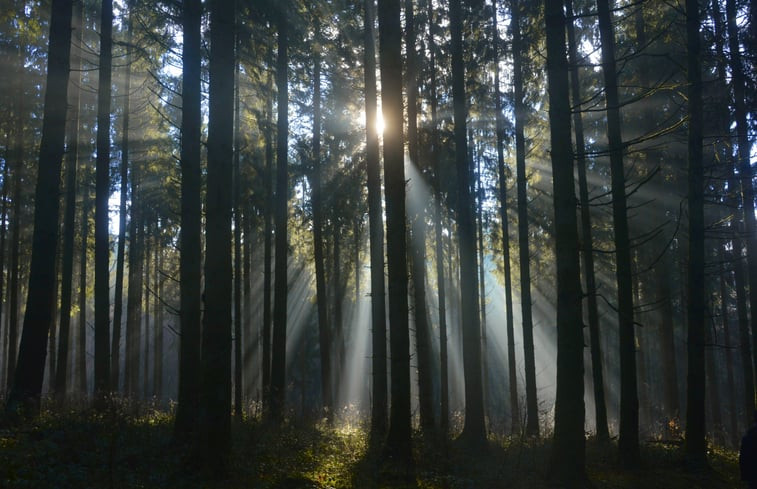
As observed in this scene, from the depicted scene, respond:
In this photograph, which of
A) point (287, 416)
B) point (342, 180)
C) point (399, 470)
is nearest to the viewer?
point (399, 470)

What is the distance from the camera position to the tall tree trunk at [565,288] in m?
8.14

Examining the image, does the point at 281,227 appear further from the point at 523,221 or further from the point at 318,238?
the point at 523,221

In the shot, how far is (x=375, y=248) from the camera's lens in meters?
15.0

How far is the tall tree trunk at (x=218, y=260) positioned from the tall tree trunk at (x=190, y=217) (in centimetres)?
188

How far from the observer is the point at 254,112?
1761 centimetres

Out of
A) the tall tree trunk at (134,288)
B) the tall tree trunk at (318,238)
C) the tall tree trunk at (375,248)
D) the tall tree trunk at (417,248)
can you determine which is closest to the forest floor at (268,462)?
the tall tree trunk at (375,248)

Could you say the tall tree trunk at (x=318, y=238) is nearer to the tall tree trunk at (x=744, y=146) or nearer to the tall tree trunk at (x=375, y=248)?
the tall tree trunk at (x=375, y=248)

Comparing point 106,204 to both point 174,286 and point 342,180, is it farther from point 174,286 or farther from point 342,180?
point 174,286

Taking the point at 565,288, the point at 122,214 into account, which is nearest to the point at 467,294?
the point at 565,288

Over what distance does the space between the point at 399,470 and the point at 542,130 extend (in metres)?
13.3

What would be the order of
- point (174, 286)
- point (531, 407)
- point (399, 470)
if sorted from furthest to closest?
point (174, 286), point (531, 407), point (399, 470)

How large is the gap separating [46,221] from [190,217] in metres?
3.09

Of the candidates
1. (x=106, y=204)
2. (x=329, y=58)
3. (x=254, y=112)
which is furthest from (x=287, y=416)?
(x=329, y=58)

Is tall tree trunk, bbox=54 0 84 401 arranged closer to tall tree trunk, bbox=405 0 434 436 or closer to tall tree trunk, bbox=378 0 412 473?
tall tree trunk, bbox=405 0 434 436
